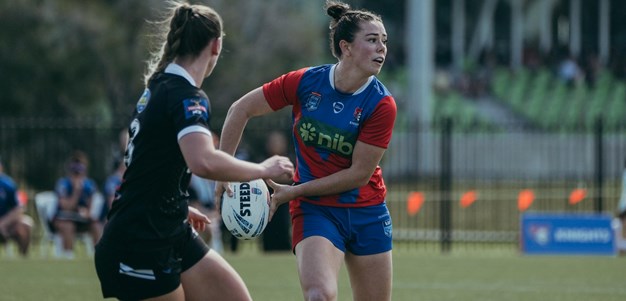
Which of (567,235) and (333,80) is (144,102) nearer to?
(333,80)

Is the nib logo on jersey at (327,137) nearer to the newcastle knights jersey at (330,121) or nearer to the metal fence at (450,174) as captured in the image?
the newcastle knights jersey at (330,121)

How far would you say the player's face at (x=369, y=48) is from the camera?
20.9ft

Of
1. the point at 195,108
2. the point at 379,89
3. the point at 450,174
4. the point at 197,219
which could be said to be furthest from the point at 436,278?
the point at 195,108

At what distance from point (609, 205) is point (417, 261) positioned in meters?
10.5

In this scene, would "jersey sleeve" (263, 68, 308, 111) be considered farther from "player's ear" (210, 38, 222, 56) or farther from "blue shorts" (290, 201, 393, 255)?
"player's ear" (210, 38, 222, 56)

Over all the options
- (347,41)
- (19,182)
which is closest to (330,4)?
(347,41)

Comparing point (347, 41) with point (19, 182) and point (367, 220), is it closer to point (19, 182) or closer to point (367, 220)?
point (367, 220)

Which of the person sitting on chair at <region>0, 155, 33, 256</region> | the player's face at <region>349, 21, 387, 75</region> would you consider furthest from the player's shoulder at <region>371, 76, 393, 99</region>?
the person sitting on chair at <region>0, 155, 33, 256</region>

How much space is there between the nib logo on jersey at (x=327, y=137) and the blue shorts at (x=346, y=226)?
13.2 inches

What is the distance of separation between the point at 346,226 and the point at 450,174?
13314mm

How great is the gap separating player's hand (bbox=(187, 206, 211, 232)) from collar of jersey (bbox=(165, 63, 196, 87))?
0.96 meters

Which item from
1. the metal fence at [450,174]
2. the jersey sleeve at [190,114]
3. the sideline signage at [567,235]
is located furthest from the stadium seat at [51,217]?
the jersey sleeve at [190,114]

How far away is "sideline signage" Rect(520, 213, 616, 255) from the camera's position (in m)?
17.2

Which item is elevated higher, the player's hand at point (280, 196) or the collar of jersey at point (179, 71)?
the collar of jersey at point (179, 71)
